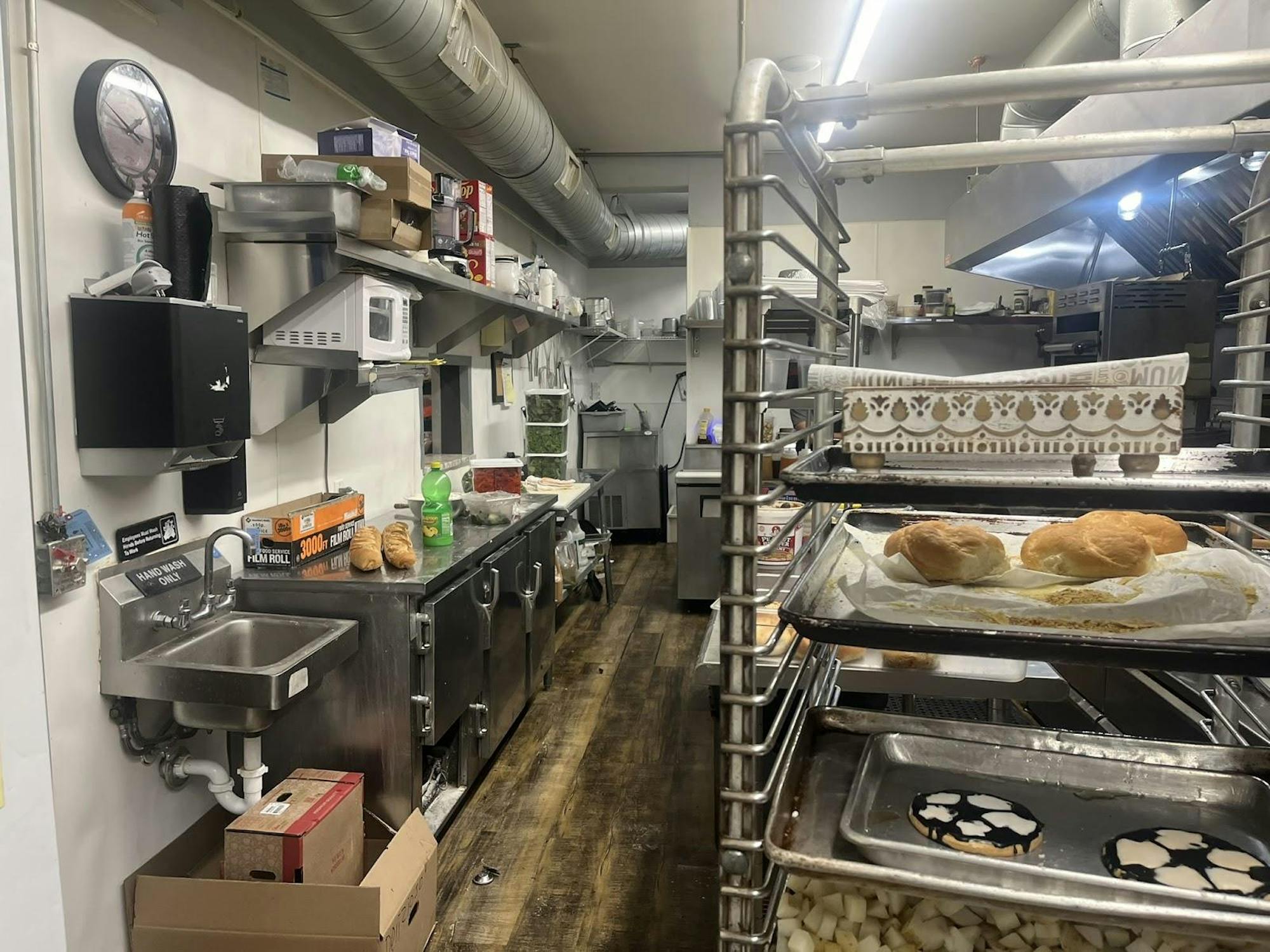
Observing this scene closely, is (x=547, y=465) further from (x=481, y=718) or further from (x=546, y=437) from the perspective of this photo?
(x=481, y=718)

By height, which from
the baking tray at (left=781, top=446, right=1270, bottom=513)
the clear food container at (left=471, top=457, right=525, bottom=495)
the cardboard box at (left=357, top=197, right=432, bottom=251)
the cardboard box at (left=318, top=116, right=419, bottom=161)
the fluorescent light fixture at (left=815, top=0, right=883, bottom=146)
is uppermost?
the fluorescent light fixture at (left=815, top=0, right=883, bottom=146)

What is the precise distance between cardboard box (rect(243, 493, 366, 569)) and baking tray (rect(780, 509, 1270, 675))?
2021 millimetres

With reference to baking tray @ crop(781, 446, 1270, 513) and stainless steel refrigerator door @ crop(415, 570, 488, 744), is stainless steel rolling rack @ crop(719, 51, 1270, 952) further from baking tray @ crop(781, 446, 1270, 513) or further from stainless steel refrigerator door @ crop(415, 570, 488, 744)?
stainless steel refrigerator door @ crop(415, 570, 488, 744)

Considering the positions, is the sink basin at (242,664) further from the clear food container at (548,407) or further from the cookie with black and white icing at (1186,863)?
the clear food container at (548,407)

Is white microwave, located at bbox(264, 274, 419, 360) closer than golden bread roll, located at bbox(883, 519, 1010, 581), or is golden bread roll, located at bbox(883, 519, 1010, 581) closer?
golden bread roll, located at bbox(883, 519, 1010, 581)

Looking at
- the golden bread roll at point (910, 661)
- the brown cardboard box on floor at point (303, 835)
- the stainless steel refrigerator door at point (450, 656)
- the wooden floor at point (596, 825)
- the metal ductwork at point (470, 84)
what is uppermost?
the metal ductwork at point (470, 84)

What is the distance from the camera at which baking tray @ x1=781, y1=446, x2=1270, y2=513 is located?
731 millimetres

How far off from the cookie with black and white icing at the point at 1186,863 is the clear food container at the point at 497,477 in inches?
131

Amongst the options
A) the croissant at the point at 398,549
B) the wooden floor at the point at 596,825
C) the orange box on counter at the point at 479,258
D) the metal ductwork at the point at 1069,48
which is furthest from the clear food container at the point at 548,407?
the metal ductwork at the point at 1069,48

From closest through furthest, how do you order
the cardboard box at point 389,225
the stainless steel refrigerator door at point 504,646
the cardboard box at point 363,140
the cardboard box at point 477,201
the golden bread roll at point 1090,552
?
the golden bread roll at point 1090,552, the cardboard box at point 389,225, the cardboard box at point 363,140, the stainless steel refrigerator door at point 504,646, the cardboard box at point 477,201

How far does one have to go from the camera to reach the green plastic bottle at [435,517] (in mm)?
2998

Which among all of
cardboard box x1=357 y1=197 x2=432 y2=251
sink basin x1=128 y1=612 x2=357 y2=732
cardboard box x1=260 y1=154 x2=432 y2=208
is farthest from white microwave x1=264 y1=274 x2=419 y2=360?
sink basin x1=128 y1=612 x2=357 y2=732

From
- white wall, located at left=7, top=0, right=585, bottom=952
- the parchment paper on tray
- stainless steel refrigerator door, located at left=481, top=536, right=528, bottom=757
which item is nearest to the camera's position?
the parchment paper on tray

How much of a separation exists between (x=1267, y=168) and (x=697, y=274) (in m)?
5.05
